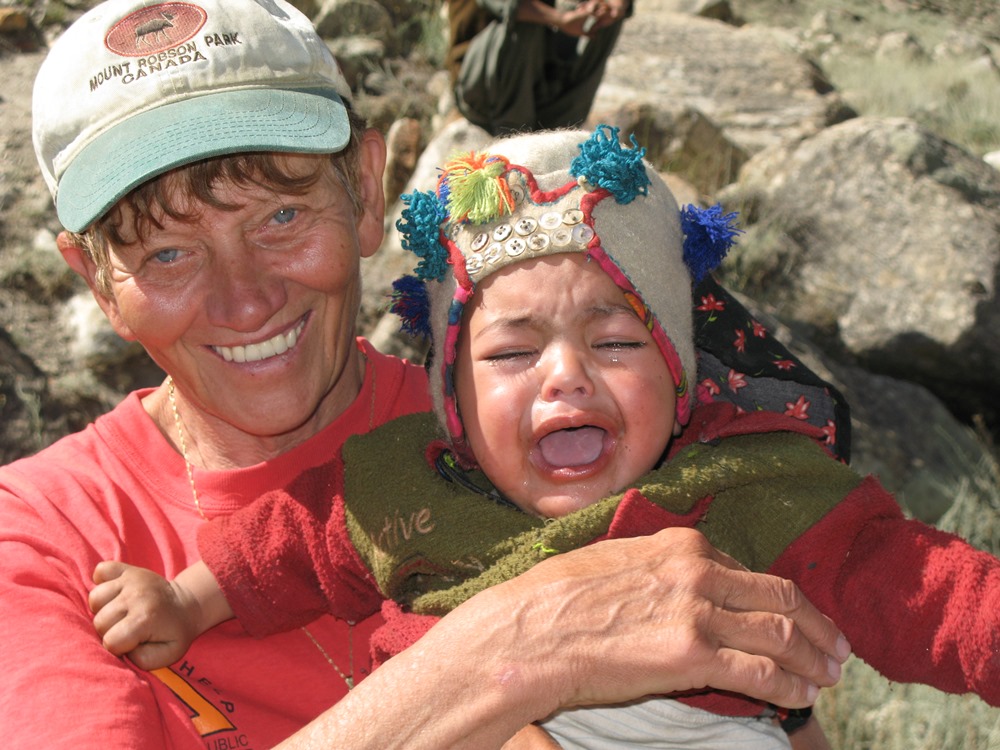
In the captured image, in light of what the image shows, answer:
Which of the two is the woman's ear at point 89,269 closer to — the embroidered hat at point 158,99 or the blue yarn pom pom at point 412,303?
the embroidered hat at point 158,99

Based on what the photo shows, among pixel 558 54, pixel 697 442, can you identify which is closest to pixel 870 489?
pixel 697 442

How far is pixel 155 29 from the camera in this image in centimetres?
218

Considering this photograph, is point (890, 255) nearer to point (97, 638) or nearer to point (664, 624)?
point (664, 624)

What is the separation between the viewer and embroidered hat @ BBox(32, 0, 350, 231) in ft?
6.94

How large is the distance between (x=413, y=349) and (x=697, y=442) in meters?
3.42

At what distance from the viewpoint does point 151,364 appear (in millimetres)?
6242

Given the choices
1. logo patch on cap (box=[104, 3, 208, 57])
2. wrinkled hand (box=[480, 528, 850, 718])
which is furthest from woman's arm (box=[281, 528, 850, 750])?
logo patch on cap (box=[104, 3, 208, 57])

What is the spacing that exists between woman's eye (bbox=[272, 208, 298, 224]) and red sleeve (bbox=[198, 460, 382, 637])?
2.02ft

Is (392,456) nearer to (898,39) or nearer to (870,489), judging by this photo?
(870,489)

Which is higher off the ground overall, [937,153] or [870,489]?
[870,489]

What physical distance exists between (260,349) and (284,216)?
1.00 ft

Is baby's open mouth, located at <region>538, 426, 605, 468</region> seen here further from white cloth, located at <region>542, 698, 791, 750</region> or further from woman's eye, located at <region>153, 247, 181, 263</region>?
woman's eye, located at <region>153, 247, 181, 263</region>

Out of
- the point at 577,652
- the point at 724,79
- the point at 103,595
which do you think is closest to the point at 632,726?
the point at 577,652

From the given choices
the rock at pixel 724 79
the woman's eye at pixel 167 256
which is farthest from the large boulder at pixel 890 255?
the woman's eye at pixel 167 256
